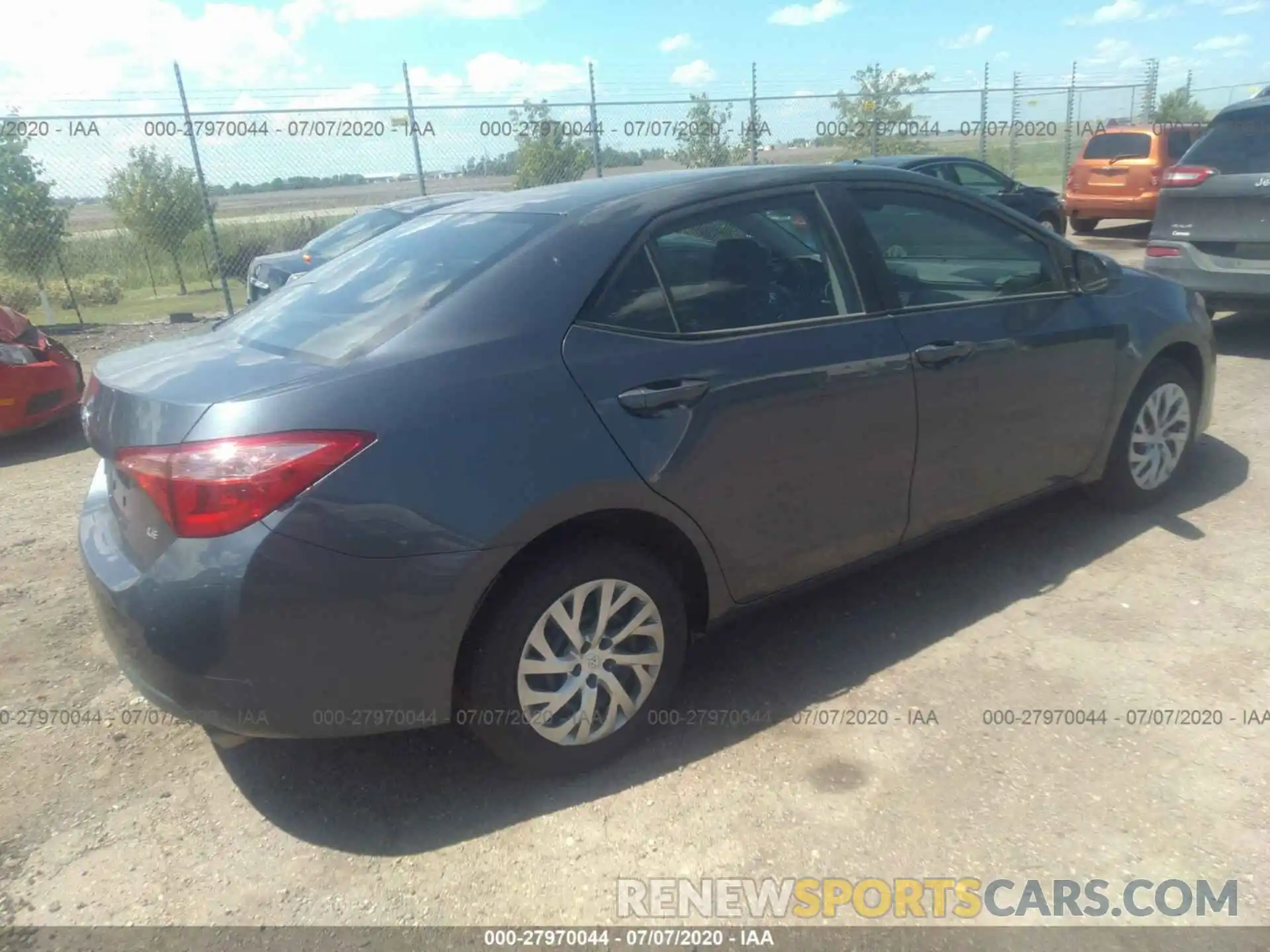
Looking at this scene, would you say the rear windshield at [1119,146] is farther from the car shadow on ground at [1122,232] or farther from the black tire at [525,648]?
the black tire at [525,648]

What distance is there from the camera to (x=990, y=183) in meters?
13.1

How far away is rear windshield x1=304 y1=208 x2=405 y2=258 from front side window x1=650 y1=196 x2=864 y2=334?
720cm

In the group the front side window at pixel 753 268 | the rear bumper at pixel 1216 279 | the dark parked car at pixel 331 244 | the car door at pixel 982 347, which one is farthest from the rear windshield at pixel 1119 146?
the front side window at pixel 753 268

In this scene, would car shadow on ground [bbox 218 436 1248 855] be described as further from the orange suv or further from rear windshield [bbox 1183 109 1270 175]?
the orange suv

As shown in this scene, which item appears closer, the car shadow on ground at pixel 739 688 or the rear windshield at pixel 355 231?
the car shadow on ground at pixel 739 688

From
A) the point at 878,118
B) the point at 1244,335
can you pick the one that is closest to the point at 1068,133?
the point at 878,118

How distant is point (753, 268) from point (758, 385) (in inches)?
17.6

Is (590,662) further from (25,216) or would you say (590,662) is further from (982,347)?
(25,216)

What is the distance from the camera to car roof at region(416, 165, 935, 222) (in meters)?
3.04

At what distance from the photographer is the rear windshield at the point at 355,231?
381 inches

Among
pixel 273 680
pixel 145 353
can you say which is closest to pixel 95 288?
pixel 145 353

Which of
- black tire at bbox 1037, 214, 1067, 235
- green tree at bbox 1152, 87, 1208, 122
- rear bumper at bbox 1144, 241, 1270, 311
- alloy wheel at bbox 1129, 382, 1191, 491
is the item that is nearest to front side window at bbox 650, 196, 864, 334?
alloy wheel at bbox 1129, 382, 1191, 491

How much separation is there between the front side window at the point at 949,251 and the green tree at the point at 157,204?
571 inches

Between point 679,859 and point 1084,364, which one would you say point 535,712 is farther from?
point 1084,364
